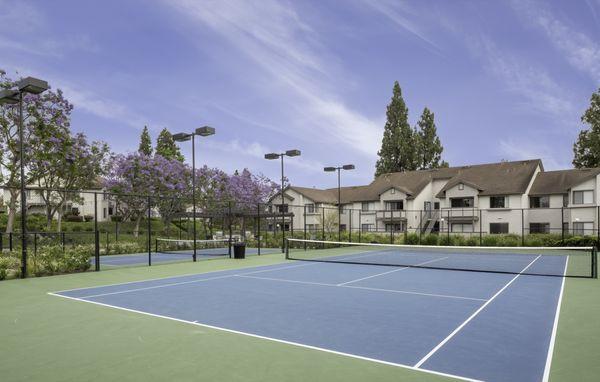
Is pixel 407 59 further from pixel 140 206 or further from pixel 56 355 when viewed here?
pixel 140 206

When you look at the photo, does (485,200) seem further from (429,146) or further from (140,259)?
(140,259)

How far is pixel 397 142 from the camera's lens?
214 feet

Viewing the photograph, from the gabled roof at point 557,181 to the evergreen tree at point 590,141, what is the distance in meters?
7.41

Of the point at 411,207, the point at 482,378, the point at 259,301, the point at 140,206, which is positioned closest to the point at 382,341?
the point at 482,378

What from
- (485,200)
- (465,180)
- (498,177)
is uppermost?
(498,177)

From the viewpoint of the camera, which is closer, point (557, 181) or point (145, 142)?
point (557, 181)

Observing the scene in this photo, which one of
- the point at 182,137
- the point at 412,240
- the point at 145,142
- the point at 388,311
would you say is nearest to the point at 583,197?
the point at 412,240

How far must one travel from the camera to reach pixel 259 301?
1011 cm

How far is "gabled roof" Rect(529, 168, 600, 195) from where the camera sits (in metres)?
41.9

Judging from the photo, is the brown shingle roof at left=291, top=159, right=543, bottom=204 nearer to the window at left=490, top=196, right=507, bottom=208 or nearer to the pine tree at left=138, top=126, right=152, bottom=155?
the window at left=490, top=196, right=507, bottom=208

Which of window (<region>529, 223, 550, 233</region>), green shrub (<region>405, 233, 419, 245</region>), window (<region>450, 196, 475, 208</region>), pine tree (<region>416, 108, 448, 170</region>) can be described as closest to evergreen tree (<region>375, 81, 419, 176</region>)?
pine tree (<region>416, 108, 448, 170</region>)

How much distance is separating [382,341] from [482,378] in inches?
71.0

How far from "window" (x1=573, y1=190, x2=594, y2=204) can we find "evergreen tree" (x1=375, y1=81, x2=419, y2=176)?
26.5 meters

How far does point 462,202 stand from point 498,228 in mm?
4398
